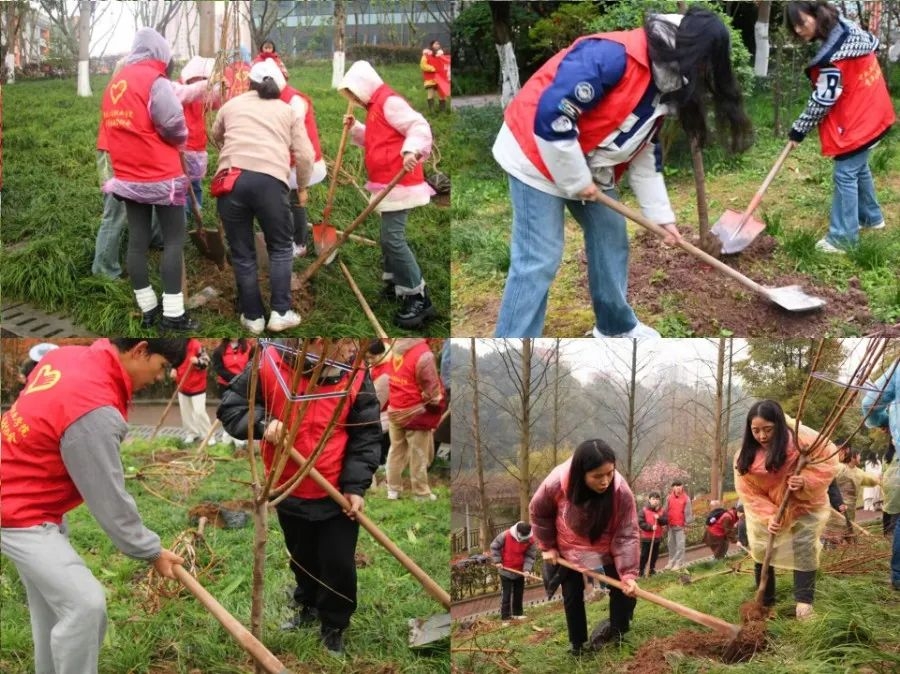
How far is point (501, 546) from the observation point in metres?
3.38

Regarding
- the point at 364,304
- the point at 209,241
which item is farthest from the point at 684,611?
the point at 209,241

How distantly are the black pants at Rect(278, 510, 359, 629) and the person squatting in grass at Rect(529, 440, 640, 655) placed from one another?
0.77 meters

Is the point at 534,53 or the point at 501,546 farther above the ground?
the point at 534,53

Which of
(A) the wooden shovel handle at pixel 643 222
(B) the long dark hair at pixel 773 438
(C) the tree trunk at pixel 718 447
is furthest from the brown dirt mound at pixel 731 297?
(B) the long dark hair at pixel 773 438

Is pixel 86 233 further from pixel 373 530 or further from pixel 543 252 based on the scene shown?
pixel 543 252

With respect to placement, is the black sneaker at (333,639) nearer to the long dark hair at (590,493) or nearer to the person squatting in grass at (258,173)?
the long dark hair at (590,493)

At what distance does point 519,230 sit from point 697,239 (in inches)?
62.5

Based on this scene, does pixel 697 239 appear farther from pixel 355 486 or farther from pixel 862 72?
pixel 355 486

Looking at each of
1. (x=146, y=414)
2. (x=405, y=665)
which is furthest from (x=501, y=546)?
(x=146, y=414)

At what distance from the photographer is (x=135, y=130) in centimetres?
351

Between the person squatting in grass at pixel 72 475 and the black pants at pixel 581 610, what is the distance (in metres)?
1.59

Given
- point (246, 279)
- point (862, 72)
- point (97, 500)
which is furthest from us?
point (862, 72)

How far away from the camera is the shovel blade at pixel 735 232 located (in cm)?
426

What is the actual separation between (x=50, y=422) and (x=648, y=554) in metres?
2.43
